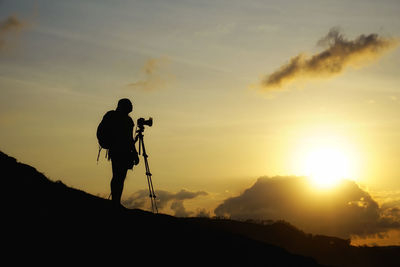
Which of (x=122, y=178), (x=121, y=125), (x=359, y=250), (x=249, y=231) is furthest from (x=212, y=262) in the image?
(x=359, y=250)

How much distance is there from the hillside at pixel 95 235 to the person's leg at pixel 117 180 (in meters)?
0.63

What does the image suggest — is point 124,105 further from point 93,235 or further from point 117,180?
point 93,235

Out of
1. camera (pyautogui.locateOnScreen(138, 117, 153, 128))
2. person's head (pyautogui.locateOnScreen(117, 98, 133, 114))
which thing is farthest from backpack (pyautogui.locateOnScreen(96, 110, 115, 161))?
camera (pyautogui.locateOnScreen(138, 117, 153, 128))

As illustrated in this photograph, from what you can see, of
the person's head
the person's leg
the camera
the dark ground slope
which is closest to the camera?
the dark ground slope

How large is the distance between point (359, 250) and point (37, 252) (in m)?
91.6

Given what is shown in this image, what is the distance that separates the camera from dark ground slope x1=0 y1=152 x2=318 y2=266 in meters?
11.0

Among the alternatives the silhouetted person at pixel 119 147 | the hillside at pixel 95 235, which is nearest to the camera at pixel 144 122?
the silhouetted person at pixel 119 147

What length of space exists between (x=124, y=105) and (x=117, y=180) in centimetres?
223

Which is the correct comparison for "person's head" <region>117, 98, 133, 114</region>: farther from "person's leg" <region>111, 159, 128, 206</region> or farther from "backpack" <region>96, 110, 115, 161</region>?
"person's leg" <region>111, 159, 128, 206</region>

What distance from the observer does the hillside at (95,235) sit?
436 inches

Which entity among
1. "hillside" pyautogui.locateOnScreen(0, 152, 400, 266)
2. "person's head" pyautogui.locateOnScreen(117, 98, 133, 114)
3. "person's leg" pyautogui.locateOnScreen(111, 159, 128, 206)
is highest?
"person's head" pyautogui.locateOnScreen(117, 98, 133, 114)

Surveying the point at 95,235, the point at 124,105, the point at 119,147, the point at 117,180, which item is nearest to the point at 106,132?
the point at 119,147

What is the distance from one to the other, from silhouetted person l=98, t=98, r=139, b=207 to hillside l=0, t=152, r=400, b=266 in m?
0.98

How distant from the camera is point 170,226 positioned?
51.0ft
